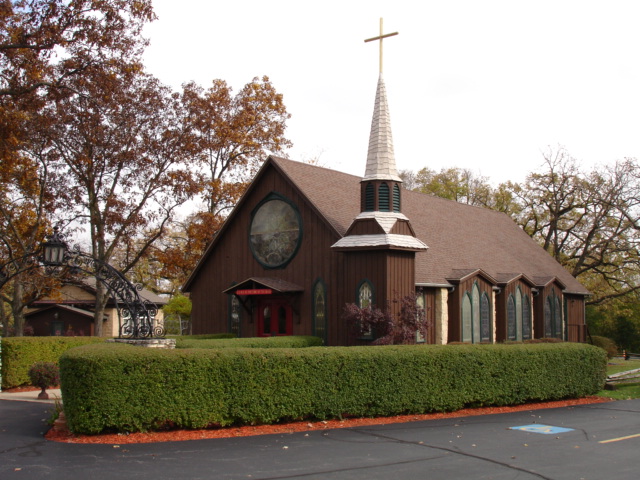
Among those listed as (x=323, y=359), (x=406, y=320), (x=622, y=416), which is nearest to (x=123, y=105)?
(x=406, y=320)

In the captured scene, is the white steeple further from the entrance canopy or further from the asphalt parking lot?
the asphalt parking lot

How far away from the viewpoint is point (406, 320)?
21812 millimetres

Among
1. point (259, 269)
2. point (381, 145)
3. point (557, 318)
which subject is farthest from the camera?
point (557, 318)

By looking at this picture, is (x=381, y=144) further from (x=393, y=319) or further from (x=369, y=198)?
(x=393, y=319)

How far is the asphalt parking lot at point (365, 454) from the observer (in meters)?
9.90

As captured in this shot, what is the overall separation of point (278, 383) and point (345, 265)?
983 cm

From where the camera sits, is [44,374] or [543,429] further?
[44,374]

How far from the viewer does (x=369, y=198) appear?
23.8 metres

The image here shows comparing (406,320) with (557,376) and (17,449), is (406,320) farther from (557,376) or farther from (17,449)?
(17,449)

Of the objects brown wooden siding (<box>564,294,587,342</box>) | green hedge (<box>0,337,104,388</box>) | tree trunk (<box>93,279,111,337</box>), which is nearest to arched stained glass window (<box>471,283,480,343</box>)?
brown wooden siding (<box>564,294,587,342</box>)

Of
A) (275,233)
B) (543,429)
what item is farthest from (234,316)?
(543,429)

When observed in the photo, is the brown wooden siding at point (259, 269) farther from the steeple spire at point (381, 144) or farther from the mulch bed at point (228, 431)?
the mulch bed at point (228, 431)

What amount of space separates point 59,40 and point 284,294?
11.7 m

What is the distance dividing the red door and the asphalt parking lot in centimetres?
1154
